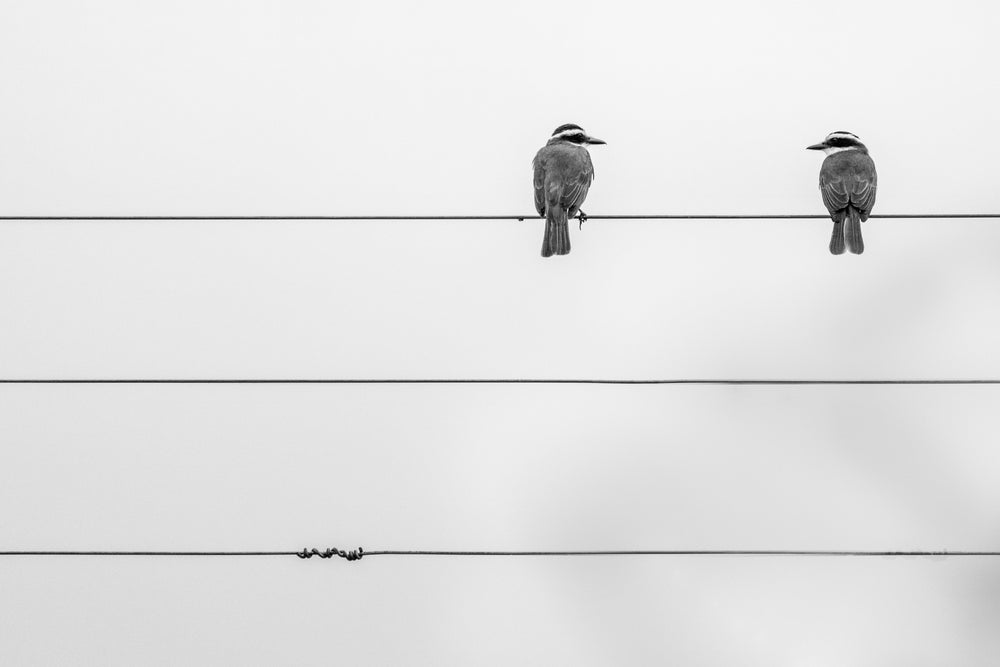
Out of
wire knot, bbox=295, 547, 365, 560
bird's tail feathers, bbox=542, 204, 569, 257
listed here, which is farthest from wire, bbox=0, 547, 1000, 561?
bird's tail feathers, bbox=542, 204, 569, 257

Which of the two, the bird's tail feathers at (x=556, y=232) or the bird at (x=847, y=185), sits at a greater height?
the bird at (x=847, y=185)

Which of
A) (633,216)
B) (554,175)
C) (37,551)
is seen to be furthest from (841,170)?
(37,551)

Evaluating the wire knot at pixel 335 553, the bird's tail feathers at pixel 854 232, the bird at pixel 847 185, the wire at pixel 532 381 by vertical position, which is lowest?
the wire knot at pixel 335 553

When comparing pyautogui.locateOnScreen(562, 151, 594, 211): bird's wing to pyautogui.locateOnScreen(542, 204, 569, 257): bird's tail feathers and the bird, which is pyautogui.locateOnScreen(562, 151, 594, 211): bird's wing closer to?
pyautogui.locateOnScreen(542, 204, 569, 257): bird's tail feathers

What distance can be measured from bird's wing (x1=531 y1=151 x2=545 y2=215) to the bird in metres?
0.86

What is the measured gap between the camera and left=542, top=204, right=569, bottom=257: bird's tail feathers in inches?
93.0

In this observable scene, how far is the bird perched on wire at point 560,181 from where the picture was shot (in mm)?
2355

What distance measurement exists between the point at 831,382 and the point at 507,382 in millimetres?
1032

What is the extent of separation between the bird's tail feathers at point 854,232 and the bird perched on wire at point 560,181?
84 cm

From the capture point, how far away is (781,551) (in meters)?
2.41

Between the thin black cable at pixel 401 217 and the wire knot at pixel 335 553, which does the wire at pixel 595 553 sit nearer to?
the wire knot at pixel 335 553

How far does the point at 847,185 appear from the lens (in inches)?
91.4

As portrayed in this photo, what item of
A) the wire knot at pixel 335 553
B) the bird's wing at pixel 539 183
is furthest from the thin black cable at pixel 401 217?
the wire knot at pixel 335 553

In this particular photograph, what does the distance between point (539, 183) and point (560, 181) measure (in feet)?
0.29
